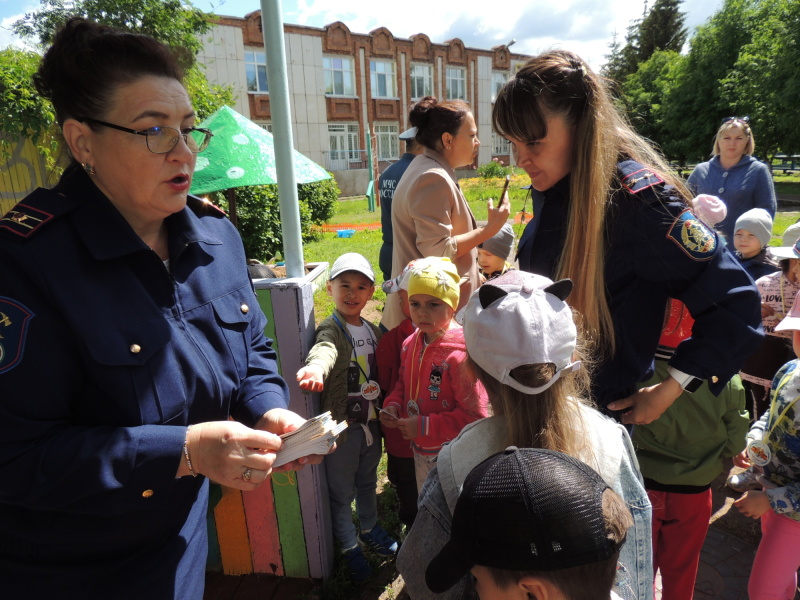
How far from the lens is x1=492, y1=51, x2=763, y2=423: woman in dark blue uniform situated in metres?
1.52

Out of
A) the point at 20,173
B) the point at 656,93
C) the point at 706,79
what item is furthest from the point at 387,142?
the point at 20,173

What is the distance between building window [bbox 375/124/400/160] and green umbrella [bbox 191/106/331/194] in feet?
97.5

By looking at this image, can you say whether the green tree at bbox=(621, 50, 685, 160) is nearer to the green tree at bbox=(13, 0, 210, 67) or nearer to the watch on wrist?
the green tree at bbox=(13, 0, 210, 67)

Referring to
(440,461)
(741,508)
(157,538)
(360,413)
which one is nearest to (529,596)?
(440,461)

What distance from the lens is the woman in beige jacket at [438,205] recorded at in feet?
9.80

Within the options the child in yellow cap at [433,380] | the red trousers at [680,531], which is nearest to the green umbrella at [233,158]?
the child in yellow cap at [433,380]

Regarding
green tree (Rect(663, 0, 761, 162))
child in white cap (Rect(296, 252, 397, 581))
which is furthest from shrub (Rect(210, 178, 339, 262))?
green tree (Rect(663, 0, 761, 162))

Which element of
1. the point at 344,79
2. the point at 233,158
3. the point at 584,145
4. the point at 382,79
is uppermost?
the point at 382,79

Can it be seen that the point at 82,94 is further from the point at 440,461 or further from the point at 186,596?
the point at 186,596

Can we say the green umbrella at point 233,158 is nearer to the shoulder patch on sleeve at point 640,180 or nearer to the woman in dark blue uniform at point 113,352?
the woman in dark blue uniform at point 113,352

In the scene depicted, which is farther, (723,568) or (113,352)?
(723,568)

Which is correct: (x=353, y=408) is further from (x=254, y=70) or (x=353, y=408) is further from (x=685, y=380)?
(x=254, y=70)

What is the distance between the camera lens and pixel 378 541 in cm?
279

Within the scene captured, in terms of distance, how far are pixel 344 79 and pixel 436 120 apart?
98.4 ft
